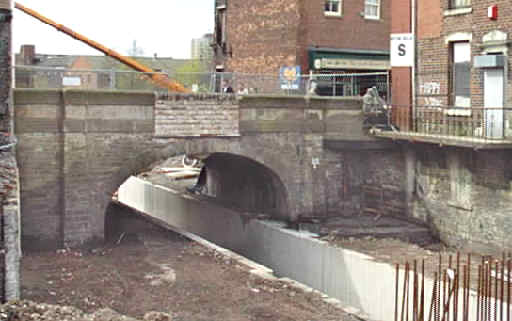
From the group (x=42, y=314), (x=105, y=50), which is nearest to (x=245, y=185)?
(x=105, y=50)

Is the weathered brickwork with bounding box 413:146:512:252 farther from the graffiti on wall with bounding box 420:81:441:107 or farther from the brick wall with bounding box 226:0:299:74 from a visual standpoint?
the brick wall with bounding box 226:0:299:74

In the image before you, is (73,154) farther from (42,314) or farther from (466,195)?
(466,195)

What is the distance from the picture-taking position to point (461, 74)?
847 inches

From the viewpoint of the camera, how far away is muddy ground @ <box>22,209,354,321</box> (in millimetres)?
15219

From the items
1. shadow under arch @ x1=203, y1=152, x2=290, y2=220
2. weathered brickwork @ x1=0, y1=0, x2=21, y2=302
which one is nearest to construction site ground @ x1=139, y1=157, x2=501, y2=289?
shadow under arch @ x1=203, y1=152, x2=290, y2=220

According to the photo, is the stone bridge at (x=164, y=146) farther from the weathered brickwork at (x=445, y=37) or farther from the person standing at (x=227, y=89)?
the weathered brickwork at (x=445, y=37)

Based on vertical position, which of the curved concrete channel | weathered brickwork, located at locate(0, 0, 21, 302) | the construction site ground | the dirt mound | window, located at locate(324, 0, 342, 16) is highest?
window, located at locate(324, 0, 342, 16)

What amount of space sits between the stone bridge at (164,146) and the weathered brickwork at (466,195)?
172 centimetres

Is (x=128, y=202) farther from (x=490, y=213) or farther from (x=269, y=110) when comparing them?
(x=490, y=213)

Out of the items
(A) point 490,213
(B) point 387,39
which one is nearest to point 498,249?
(A) point 490,213

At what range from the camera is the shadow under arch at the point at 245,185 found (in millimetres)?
24625

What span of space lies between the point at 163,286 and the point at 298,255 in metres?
6.27

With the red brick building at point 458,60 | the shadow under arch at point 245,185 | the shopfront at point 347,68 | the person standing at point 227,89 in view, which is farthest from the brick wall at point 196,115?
the red brick building at point 458,60

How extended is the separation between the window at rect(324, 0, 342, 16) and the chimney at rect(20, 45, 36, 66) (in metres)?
13.2
